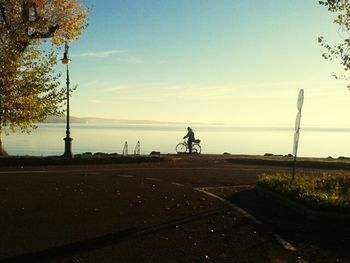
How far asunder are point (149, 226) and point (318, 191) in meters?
5.53

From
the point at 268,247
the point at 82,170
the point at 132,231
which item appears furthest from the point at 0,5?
the point at 268,247

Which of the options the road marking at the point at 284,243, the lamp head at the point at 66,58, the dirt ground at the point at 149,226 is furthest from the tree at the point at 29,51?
the road marking at the point at 284,243

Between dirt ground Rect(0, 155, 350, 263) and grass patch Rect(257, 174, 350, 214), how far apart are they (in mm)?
499

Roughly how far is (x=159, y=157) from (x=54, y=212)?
17205 millimetres

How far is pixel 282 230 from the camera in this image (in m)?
9.54

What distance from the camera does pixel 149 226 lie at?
9.65 metres

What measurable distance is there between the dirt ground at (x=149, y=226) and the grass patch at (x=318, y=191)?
50cm

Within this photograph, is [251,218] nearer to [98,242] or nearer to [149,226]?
[149,226]

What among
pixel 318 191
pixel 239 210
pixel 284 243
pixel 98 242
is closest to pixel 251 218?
pixel 239 210

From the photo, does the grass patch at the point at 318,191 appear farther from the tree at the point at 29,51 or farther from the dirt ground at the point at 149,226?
the tree at the point at 29,51

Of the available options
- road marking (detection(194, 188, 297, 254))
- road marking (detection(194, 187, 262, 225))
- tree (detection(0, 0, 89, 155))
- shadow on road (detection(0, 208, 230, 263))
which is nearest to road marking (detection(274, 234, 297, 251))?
road marking (detection(194, 188, 297, 254))

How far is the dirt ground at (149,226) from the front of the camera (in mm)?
7645

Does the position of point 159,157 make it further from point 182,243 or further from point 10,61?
point 182,243

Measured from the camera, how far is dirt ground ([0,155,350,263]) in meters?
7.64
